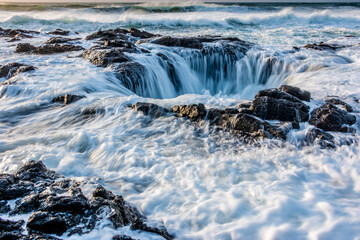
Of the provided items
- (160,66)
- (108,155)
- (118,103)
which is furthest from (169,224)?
(160,66)

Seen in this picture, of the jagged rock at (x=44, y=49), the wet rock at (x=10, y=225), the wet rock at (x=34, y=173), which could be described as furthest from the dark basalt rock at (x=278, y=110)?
the jagged rock at (x=44, y=49)

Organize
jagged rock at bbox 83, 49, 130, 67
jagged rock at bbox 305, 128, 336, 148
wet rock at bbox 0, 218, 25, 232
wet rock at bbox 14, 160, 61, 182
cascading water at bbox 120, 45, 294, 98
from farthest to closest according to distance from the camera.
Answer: cascading water at bbox 120, 45, 294, 98 → jagged rock at bbox 83, 49, 130, 67 → jagged rock at bbox 305, 128, 336, 148 → wet rock at bbox 14, 160, 61, 182 → wet rock at bbox 0, 218, 25, 232

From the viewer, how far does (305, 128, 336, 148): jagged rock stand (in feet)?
12.0

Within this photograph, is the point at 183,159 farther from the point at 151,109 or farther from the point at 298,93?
the point at 298,93

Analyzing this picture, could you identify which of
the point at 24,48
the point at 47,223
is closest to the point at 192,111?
the point at 47,223

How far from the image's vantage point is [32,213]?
84.8 inches

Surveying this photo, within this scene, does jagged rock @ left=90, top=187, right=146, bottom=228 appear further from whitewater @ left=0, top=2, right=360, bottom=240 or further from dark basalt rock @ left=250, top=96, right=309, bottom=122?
dark basalt rock @ left=250, top=96, right=309, bottom=122

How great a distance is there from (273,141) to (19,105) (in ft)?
16.4

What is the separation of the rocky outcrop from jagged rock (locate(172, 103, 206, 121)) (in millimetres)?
2204

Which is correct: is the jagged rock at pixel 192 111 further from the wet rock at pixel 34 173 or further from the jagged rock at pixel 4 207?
the jagged rock at pixel 4 207

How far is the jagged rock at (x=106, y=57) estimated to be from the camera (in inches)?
286

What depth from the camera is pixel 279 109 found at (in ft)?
13.9

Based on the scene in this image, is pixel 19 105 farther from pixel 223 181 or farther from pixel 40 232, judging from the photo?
pixel 223 181

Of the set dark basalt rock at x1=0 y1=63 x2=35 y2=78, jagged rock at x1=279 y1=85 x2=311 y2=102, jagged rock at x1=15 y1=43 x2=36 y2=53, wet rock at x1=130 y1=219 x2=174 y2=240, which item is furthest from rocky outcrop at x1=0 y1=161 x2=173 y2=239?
jagged rock at x1=15 y1=43 x2=36 y2=53
